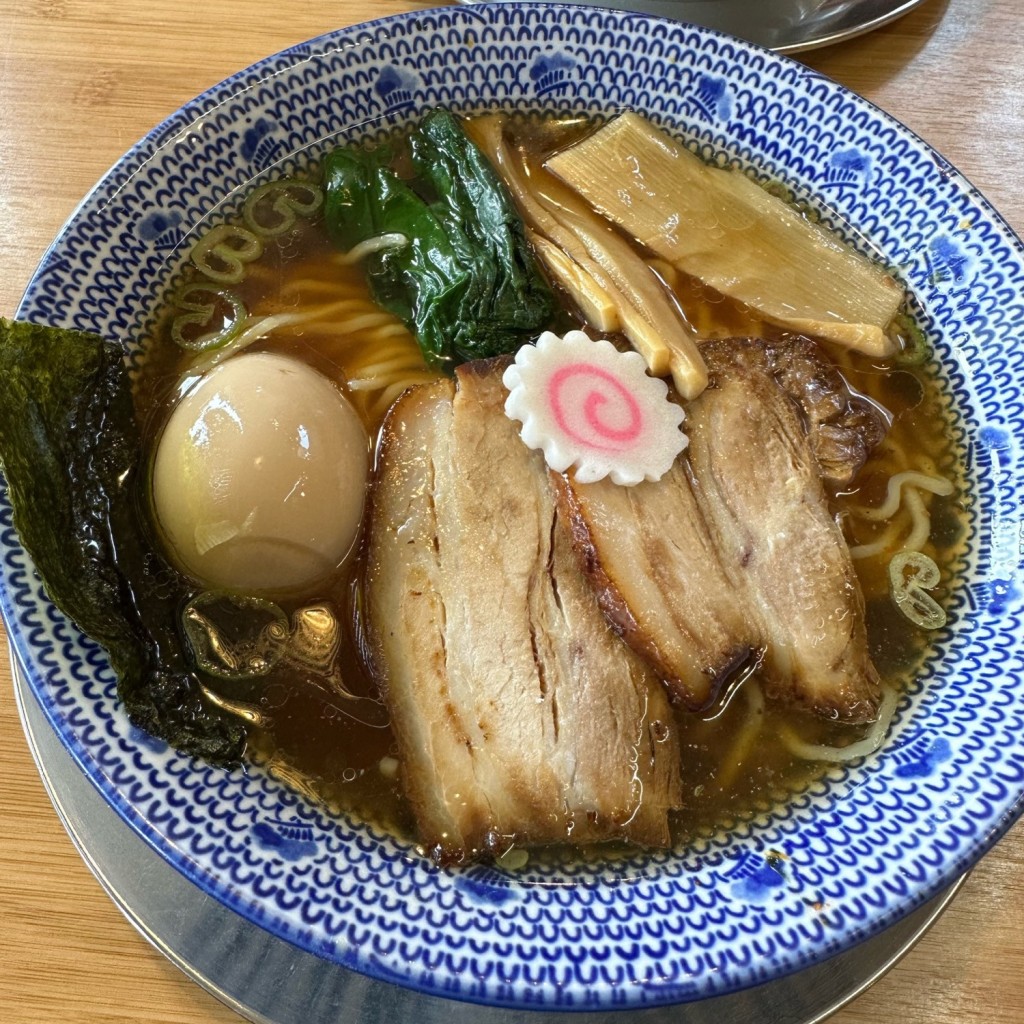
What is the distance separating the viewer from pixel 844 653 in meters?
1.79

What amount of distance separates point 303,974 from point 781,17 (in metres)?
2.97

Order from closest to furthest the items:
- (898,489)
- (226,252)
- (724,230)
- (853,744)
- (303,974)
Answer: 1. (303,974)
2. (853,744)
3. (898,489)
4. (226,252)
5. (724,230)

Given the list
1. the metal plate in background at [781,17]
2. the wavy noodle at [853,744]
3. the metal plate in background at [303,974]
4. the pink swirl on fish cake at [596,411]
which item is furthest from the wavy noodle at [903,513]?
the metal plate in background at [781,17]

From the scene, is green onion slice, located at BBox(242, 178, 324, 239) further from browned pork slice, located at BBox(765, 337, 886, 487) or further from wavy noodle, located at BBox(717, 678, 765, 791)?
wavy noodle, located at BBox(717, 678, 765, 791)

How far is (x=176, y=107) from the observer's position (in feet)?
8.77

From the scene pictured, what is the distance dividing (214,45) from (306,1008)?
2.76 m

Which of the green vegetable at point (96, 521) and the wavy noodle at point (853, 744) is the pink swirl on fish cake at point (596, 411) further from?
the green vegetable at point (96, 521)

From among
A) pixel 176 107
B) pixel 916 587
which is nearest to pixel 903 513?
pixel 916 587

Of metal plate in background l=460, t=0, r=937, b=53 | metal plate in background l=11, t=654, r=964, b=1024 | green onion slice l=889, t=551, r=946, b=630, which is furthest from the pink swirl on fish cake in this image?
metal plate in background l=460, t=0, r=937, b=53

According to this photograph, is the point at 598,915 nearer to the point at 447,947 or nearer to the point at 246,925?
the point at 447,947

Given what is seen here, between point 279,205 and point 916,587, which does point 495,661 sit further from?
point 279,205

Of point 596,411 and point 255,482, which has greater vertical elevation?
point 596,411

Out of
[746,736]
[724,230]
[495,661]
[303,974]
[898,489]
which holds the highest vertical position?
[724,230]

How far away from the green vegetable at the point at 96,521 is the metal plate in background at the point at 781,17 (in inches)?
73.1
